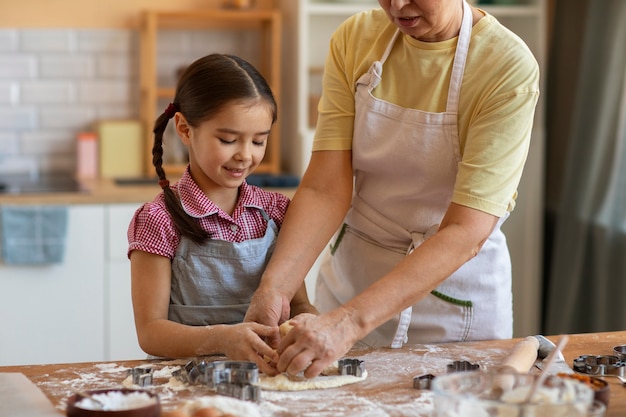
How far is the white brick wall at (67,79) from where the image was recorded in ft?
12.8

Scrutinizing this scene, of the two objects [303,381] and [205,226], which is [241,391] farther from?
[205,226]

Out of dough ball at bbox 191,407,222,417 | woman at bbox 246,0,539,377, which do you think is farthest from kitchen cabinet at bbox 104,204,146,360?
dough ball at bbox 191,407,222,417

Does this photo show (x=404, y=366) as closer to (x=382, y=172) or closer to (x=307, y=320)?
(x=307, y=320)

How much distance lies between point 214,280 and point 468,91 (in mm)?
626

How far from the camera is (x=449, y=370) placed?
1608mm

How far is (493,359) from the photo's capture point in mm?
1720

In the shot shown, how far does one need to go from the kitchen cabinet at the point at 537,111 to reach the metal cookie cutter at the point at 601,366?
222 centimetres

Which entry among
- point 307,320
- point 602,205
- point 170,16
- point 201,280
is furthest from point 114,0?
point 307,320

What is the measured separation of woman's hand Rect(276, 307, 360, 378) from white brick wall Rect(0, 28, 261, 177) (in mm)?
2634

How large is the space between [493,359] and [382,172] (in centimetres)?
50

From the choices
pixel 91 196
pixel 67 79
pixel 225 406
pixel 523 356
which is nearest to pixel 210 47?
pixel 67 79

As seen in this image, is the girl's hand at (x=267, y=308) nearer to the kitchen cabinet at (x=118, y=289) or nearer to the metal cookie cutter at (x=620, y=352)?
the metal cookie cutter at (x=620, y=352)

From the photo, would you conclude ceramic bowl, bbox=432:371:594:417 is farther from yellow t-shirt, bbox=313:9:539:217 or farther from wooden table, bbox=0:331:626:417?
yellow t-shirt, bbox=313:9:539:217

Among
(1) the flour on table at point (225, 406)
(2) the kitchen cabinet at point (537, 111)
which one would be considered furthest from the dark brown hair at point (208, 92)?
(2) the kitchen cabinet at point (537, 111)
